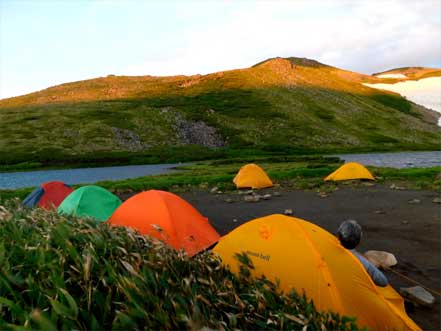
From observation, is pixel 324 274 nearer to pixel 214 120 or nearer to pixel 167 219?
pixel 167 219

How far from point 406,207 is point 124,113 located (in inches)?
4373

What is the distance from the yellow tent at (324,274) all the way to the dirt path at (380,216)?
121 centimetres

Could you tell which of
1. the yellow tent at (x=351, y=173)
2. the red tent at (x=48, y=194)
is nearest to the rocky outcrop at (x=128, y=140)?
the yellow tent at (x=351, y=173)

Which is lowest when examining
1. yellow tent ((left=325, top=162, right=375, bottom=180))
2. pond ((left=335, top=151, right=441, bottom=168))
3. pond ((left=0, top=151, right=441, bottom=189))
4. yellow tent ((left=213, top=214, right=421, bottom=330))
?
pond ((left=335, top=151, right=441, bottom=168))

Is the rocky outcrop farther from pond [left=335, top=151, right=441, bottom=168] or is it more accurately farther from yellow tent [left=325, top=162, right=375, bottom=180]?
yellow tent [left=325, top=162, right=375, bottom=180]

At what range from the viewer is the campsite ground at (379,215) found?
11.2 metres

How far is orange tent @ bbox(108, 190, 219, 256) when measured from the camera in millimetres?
11648

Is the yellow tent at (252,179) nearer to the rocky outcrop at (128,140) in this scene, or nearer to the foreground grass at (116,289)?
the foreground grass at (116,289)

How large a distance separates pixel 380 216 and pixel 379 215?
0.79 ft

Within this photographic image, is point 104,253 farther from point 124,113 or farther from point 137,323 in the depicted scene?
point 124,113

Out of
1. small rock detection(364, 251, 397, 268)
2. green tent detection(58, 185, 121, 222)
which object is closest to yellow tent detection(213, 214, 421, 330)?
small rock detection(364, 251, 397, 268)

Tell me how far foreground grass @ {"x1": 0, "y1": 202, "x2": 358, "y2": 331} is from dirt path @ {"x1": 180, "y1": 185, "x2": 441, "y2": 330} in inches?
199

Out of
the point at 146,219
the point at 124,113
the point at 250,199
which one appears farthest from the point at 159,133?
the point at 146,219

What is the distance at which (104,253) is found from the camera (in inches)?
178
